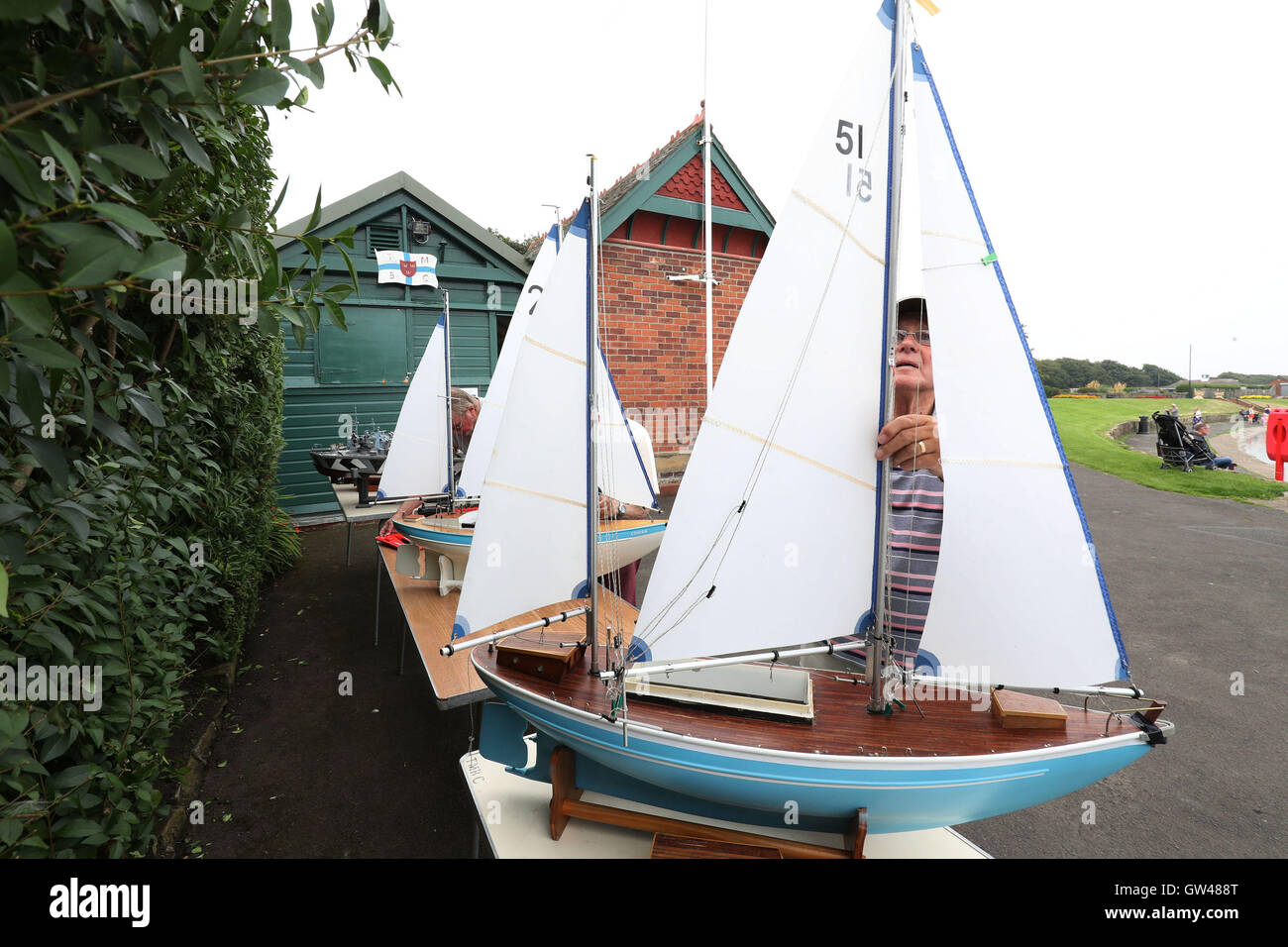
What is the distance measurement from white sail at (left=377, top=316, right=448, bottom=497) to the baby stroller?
18.6m

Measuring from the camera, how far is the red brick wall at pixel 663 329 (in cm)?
1041

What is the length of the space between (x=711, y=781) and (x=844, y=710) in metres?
0.59

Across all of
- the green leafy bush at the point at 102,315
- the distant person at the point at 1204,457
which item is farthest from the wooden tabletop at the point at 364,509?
the distant person at the point at 1204,457

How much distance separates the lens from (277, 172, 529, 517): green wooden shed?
10.0 metres

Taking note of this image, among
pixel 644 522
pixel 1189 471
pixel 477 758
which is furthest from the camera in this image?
pixel 1189 471

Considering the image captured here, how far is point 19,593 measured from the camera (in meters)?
1.47

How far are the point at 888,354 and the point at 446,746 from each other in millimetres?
4308

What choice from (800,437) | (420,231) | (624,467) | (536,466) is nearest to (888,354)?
(800,437)

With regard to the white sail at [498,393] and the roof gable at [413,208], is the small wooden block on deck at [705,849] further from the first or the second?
the roof gable at [413,208]

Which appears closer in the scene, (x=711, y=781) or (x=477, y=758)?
(x=711, y=781)

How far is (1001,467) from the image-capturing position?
1908mm

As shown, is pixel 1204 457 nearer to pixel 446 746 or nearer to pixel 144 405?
pixel 446 746
